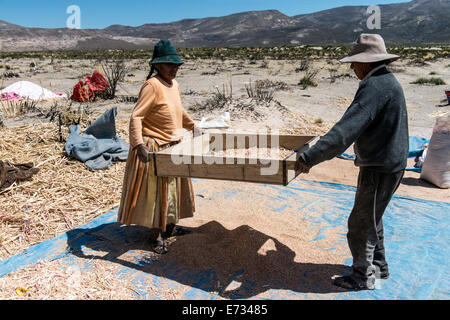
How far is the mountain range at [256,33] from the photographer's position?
4208 inches

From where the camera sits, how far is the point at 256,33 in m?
156

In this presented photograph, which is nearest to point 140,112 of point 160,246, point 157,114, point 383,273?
point 157,114

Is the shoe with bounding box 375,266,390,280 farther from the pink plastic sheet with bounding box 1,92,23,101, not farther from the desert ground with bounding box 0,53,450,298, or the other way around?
the pink plastic sheet with bounding box 1,92,23,101

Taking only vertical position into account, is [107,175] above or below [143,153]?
below

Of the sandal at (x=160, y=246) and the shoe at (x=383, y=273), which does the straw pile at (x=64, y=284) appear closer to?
the sandal at (x=160, y=246)

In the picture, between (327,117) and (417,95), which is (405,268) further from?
(417,95)

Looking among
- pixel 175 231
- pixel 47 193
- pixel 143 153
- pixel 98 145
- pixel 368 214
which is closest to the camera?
pixel 368 214

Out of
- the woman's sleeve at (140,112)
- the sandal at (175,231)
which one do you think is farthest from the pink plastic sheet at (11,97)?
the woman's sleeve at (140,112)

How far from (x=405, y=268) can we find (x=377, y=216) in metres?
0.66

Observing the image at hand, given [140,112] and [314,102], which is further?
[314,102]

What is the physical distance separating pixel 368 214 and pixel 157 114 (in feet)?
5.51

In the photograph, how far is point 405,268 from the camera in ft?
9.37

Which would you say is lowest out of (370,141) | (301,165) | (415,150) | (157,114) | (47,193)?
(47,193)

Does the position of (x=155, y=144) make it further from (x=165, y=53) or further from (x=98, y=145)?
(x=98, y=145)
